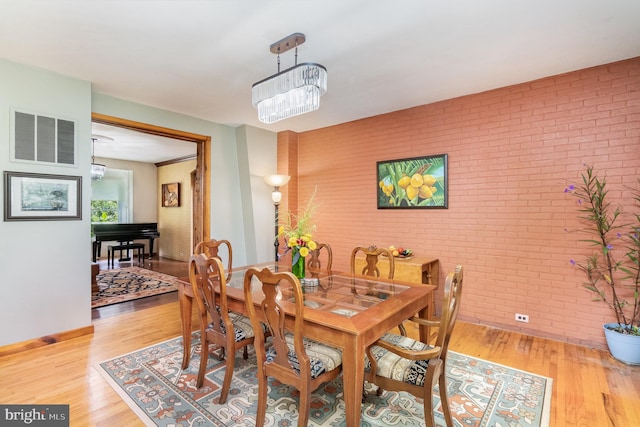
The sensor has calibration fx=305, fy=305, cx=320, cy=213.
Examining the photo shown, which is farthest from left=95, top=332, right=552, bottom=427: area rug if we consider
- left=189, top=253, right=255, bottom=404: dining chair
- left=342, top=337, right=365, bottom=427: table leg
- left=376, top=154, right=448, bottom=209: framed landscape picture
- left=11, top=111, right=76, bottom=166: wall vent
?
left=11, top=111, right=76, bottom=166: wall vent

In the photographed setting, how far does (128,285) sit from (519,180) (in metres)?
5.77

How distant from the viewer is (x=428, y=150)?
150 inches

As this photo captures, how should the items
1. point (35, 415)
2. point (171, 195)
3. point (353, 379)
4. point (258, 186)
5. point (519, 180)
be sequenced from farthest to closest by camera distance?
point (171, 195), point (258, 186), point (519, 180), point (35, 415), point (353, 379)

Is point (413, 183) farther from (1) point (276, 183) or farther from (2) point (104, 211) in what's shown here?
(2) point (104, 211)

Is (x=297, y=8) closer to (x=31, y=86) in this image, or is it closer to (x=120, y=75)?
(x=120, y=75)

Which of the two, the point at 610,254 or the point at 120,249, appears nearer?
the point at 610,254

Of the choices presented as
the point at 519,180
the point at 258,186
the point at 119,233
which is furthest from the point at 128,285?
the point at 519,180

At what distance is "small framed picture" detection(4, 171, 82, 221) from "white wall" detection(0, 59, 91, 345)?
52 millimetres

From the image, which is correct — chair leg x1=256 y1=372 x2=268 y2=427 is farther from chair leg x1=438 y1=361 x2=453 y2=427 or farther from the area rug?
chair leg x1=438 y1=361 x2=453 y2=427

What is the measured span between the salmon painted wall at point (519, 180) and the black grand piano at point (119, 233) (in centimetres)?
562

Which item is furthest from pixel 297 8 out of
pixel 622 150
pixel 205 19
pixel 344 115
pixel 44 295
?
pixel 44 295

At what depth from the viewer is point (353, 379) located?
1516 mm

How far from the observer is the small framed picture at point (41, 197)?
2.76m

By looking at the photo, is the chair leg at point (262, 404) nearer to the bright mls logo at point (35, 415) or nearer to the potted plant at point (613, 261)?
the bright mls logo at point (35, 415)
